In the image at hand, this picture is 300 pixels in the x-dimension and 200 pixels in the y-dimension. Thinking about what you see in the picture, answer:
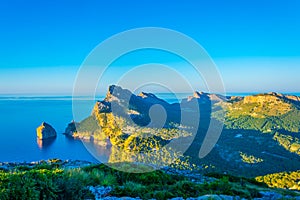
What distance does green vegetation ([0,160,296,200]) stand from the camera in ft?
20.4

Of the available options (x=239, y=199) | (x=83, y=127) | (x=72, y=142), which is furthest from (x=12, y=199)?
(x=83, y=127)

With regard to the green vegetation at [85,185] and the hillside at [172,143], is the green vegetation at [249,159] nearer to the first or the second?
the hillside at [172,143]

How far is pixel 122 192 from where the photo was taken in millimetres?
9852

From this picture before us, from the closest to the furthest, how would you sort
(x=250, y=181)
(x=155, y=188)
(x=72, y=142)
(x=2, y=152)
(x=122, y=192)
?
(x=122, y=192) < (x=155, y=188) < (x=250, y=181) < (x=2, y=152) < (x=72, y=142)

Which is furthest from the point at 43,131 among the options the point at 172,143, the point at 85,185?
the point at 85,185

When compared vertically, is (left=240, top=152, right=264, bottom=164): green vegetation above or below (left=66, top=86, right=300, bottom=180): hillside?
below

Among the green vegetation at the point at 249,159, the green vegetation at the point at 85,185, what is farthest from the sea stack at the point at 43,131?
the green vegetation at the point at 85,185

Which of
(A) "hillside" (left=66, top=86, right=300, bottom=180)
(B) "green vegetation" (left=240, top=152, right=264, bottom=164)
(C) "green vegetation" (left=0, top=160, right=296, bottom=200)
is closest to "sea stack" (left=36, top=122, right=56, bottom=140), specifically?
(A) "hillside" (left=66, top=86, right=300, bottom=180)

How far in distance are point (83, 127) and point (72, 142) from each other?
90.0 ft

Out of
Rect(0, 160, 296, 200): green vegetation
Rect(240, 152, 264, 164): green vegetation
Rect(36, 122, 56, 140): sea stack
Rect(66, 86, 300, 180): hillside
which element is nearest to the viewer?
Rect(0, 160, 296, 200): green vegetation

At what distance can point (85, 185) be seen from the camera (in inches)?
387

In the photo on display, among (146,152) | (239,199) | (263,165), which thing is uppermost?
(239,199)

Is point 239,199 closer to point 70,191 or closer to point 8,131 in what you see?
point 70,191

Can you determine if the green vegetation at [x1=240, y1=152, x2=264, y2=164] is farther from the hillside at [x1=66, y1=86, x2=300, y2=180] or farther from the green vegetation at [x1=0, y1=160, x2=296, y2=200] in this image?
the green vegetation at [x1=0, y1=160, x2=296, y2=200]
